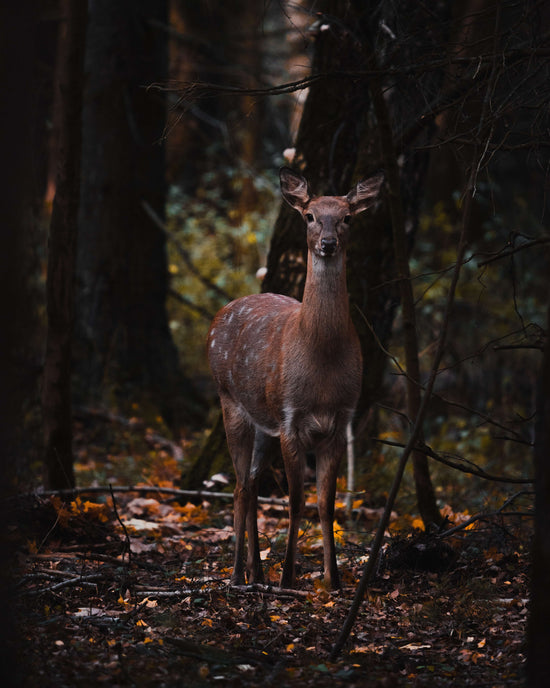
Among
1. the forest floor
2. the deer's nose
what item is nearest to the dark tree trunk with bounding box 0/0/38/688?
the forest floor

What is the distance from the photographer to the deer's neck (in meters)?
5.36

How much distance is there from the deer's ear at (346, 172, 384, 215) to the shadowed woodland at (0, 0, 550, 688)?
10.3 inches

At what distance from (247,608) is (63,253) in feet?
10.0

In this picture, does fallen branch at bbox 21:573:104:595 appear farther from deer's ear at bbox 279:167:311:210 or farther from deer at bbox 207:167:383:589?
deer's ear at bbox 279:167:311:210

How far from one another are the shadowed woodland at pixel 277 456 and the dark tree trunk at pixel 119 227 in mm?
30

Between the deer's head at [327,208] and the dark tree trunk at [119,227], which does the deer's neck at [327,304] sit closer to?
the deer's head at [327,208]

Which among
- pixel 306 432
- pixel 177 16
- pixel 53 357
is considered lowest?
pixel 306 432

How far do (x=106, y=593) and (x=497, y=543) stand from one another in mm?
2671

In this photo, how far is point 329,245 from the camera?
17.0 ft

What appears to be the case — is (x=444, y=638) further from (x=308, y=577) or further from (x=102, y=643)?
(x=102, y=643)

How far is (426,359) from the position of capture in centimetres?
1100

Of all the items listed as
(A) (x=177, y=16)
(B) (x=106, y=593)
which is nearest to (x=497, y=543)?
(B) (x=106, y=593)

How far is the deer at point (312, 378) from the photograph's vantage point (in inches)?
211

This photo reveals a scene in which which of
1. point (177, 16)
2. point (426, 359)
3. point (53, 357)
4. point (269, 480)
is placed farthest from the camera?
point (177, 16)
